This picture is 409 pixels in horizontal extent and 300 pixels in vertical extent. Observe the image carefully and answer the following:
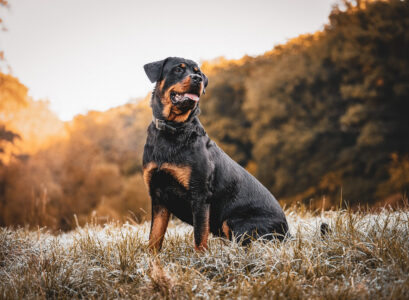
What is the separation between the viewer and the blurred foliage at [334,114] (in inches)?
455

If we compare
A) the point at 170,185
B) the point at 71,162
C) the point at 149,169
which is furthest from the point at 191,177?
the point at 71,162

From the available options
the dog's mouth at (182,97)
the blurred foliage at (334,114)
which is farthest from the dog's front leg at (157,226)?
the blurred foliage at (334,114)

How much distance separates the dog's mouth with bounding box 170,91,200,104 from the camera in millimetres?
3141

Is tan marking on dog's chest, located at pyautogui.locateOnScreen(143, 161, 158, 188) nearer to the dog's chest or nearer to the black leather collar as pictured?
the dog's chest

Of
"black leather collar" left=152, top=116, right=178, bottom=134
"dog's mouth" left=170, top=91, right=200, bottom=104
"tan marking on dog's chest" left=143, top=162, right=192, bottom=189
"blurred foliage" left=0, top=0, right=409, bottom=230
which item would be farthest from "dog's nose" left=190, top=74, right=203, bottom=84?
"blurred foliage" left=0, top=0, right=409, bottom=230

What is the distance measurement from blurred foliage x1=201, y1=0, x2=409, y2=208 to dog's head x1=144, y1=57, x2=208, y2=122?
797 centimetres

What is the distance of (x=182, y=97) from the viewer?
315 centimetres

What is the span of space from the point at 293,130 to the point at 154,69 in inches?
424

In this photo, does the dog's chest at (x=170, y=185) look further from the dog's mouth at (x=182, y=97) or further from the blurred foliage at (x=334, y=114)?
the blurred foliage at (x=334, y=114)

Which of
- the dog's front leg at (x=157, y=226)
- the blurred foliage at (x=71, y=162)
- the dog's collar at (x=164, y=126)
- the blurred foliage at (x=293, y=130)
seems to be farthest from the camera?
the blurred foliage at (x=293, y=130)

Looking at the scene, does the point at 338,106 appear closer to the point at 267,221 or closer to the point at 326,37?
the point at 326,37

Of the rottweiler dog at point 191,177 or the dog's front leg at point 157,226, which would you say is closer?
the rottweiler dog at point 191,177

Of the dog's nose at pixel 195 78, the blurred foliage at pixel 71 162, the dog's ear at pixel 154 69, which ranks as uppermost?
the dog's ear at pixel 154 69

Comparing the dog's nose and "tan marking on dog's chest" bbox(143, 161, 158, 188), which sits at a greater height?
the dog's nose
